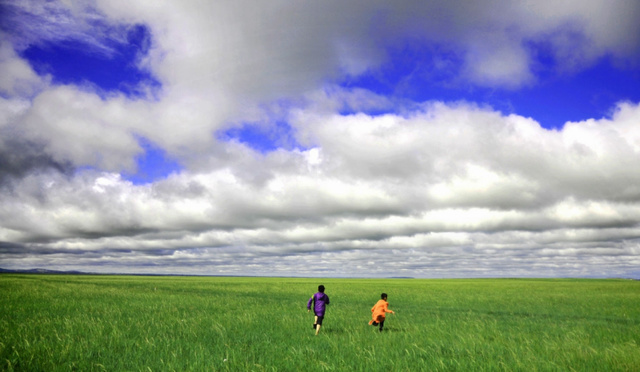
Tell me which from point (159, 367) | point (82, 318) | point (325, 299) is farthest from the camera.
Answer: point (82, 318)

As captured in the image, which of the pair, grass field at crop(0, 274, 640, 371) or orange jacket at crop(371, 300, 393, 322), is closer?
grass field at crop(0, 274, 640, 371)

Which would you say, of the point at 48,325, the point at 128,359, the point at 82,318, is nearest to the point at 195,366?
the point at 128,359

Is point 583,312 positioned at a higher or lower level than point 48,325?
lower

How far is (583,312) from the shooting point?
2628 centimetres

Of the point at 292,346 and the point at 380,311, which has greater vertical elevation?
the point at 380,311

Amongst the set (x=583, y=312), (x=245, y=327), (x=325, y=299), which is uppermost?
Answer: (x=325, y=299)

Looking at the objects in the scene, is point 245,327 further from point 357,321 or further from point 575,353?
point 575,353

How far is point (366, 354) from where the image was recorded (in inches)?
437

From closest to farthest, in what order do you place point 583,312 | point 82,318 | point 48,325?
point 48,325
point 82,318
point 583,312

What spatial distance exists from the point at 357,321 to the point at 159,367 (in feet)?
38.9

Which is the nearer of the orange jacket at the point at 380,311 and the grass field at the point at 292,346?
the grass field at the point at 292,346

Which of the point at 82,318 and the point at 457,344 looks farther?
the point at 82,318

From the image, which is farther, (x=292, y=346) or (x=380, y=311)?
(x=380, y=311)

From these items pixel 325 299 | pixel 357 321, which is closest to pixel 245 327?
pixel 325 299
